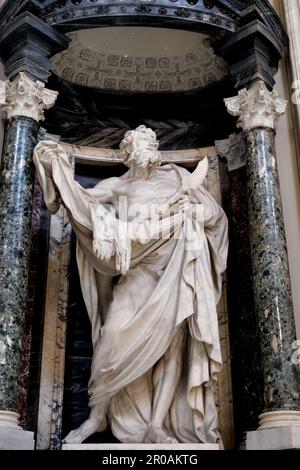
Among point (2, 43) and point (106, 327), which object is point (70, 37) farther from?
point (106, 327)

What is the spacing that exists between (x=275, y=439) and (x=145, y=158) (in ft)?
9.54

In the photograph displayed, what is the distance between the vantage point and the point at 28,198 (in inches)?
258

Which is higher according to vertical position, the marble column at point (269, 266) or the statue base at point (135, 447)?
the marble column at point (269, 266)

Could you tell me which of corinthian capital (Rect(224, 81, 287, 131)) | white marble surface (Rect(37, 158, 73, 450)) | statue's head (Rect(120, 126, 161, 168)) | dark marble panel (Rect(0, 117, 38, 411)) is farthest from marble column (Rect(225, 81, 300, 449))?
dark marble panel (Rect(0, 117, 38, 411))

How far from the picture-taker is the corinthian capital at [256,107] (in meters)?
6.99

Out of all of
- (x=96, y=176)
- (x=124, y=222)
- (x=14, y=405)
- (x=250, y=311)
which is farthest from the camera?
(x=96, y=176)

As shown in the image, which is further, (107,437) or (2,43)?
(2,43)

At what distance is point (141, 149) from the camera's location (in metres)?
6.87

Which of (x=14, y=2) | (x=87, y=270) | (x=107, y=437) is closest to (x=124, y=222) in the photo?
(x=87, y=270)

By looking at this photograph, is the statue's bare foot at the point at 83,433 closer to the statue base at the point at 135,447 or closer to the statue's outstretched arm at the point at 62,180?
the statue base at the point at 135,447

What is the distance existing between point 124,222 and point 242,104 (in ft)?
6.12

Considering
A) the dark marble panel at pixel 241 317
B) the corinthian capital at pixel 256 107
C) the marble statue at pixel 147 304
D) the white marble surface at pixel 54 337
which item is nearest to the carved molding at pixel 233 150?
the dark marble panel at pixel 241 317

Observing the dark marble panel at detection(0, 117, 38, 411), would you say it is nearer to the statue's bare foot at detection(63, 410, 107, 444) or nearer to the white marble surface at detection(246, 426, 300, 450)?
the statue's bare foot at detection(63, 410, 107, 444)

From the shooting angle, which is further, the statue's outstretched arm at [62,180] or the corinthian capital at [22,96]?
the corinthian capital at [22,96]
